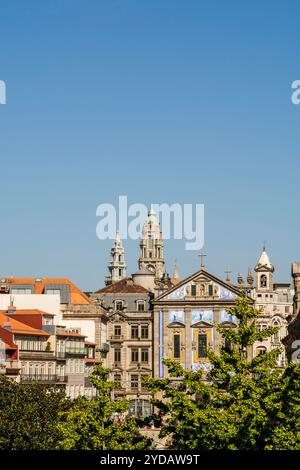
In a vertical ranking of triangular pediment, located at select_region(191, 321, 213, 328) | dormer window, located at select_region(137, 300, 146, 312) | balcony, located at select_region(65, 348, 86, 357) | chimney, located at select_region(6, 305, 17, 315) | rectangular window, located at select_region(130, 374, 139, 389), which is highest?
dormer window, located at select_region(137, 300, 146, 312)

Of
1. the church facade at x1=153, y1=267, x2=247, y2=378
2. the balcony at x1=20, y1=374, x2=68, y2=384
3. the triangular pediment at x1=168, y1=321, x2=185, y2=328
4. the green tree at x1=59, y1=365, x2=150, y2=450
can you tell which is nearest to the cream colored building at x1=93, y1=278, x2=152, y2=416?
the church facade at x1=153, y1=267, x2=247, y2=378

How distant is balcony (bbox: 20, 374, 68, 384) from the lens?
93181mm

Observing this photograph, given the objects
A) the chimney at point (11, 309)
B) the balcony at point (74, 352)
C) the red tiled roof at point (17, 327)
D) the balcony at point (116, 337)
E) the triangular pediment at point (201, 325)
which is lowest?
the balcony at point (74, 352)

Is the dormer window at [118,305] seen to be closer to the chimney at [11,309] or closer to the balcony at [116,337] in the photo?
the balcony at [116,337]

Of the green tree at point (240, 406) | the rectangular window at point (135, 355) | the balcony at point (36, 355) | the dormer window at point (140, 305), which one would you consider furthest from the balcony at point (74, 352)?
the green tree at point (240, 406)

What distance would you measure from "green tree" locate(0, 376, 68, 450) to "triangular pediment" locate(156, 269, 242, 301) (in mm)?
54538

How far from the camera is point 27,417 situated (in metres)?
68.3

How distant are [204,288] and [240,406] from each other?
79629 mm

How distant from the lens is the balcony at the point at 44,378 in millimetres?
93181

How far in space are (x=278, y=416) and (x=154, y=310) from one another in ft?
269

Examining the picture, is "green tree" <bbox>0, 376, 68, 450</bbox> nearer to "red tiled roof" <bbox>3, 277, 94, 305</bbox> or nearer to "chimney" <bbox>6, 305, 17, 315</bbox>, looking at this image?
"chimney" <bbox>6, 305, 17, 315</bbox>

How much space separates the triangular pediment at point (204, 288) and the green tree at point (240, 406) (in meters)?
75.0

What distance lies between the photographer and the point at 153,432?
327ft
